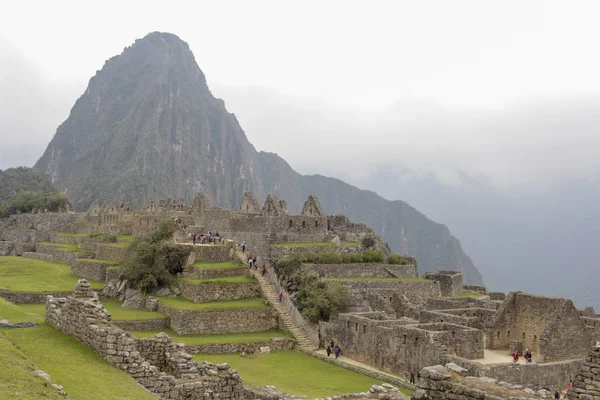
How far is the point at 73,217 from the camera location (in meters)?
58.6

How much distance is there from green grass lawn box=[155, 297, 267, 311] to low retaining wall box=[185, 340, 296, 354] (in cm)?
293

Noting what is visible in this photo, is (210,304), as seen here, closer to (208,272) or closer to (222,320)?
(222,320)

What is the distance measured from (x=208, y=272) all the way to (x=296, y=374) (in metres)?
10.7

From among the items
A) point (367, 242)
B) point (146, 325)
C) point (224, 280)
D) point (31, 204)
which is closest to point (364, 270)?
point (367, 242)

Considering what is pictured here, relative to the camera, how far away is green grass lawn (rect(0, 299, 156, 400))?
858 cm

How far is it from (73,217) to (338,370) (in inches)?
1649

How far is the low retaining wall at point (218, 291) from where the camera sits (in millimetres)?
30969

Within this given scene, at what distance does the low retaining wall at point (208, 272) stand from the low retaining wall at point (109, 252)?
21.6 feet

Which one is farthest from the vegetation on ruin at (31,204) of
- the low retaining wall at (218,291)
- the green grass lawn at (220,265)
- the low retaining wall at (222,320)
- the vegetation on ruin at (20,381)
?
the vegetation on ruin at (20,381)

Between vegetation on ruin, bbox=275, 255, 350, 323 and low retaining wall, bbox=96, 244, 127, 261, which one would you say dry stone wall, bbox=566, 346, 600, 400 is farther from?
low retaining wall, bbox=96, 244, 127, 261

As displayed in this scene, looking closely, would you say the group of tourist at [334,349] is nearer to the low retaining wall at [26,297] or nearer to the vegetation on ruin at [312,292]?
the vegetation on ruin at [312,292]

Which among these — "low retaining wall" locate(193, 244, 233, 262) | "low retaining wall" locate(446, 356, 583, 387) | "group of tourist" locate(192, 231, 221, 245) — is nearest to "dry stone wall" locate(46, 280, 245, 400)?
"low retaining wall" locate(446, 356, 583, 387)

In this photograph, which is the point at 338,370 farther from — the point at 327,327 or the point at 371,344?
the point at 327,327

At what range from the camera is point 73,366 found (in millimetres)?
9484
